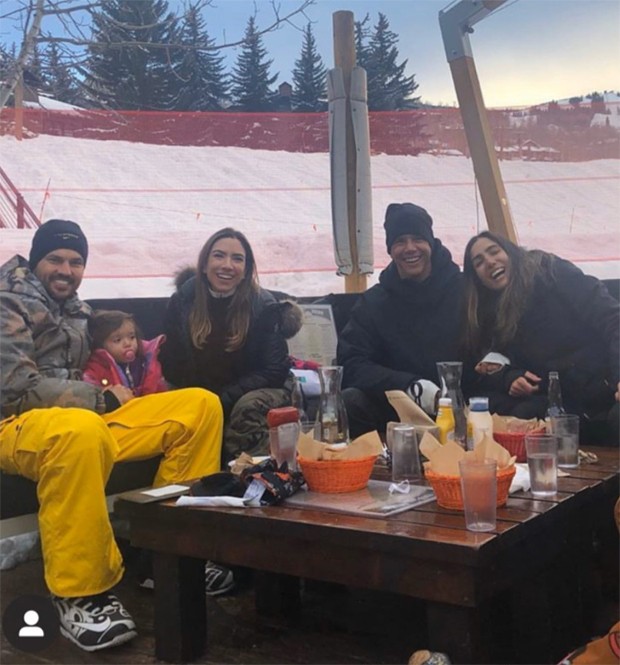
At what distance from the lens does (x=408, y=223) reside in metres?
3.34

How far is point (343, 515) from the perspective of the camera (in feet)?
5.10

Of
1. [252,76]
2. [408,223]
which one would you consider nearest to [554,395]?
[408,223]

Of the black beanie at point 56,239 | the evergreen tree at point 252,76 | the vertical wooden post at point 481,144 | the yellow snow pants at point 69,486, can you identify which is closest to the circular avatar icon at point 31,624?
the yellow snow pants at point 69,486

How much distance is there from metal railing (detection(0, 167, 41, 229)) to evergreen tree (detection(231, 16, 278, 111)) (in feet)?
3.74

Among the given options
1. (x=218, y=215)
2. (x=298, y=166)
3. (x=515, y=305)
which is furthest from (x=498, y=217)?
(x=218, y=215)

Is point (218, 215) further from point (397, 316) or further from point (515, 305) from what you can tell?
point (515, 305)

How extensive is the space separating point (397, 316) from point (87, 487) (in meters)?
1.69

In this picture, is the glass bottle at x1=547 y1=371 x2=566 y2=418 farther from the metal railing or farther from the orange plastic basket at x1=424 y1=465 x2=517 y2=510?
the metal railing

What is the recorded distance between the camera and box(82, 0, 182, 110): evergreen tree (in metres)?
3.36

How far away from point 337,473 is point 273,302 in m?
1.68

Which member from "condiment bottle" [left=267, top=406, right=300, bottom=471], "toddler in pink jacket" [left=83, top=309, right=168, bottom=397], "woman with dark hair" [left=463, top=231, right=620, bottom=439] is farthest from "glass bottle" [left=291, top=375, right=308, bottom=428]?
"condiment bottle" [left=267, top=406, right=300, bottom=471]

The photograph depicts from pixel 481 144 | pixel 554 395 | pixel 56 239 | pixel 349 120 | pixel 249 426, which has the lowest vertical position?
pixel 249 426

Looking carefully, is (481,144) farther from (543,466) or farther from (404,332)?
(543,466)

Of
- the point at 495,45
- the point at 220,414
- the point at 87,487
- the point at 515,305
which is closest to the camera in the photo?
the point at 87,487
